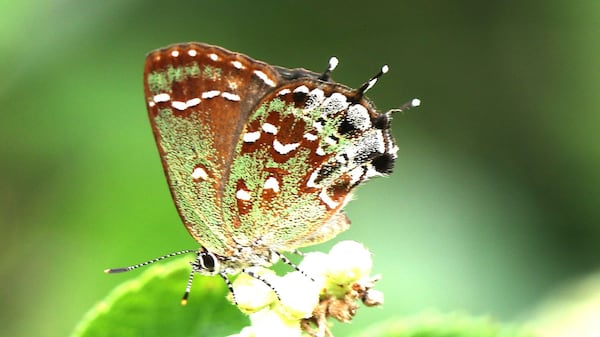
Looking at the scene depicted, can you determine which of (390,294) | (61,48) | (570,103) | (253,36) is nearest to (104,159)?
(61,48)

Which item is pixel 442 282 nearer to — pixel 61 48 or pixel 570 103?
pixel 570 103

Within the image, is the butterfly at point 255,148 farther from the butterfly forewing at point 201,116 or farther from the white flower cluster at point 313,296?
the white flower cluster at point 313,296

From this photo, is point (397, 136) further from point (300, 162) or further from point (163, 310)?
point (163, 310)

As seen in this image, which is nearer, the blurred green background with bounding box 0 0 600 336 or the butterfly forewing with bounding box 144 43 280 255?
the butterfly forewing with bounding box 144 43 280 255

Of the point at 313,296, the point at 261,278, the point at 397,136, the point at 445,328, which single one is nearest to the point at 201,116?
the point at 261,278

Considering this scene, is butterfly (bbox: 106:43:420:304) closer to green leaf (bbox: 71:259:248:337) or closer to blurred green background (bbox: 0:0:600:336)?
green leaf (bbox: 71:259:248:337)

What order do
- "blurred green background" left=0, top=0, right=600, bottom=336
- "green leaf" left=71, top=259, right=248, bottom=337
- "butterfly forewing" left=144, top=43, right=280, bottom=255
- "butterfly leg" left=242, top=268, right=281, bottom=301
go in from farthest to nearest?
"blurred green background" left=0, top=0, right=600, bottom=336 < "butterfly forewing" left=144, top=43, right=280, bottom=255 < "butterfly leg" left=242, top=268, right=281, bottom=301 < "green leaf" left=71, top=259, right=248, bottom=337

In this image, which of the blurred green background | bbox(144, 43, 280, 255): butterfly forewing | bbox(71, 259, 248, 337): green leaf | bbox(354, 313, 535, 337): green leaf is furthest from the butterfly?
the blurred green background
